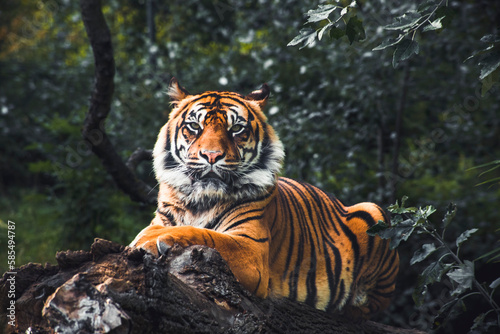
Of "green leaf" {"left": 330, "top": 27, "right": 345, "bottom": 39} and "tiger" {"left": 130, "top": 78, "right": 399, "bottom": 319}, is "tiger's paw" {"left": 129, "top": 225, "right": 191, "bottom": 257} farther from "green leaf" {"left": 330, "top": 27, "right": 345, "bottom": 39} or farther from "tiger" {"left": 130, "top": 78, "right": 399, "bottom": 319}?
"green leaf" {"left": 330, "top": 27, "right": 345, "bottom": 39}

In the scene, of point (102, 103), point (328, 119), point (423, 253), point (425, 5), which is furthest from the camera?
point (328, 119)

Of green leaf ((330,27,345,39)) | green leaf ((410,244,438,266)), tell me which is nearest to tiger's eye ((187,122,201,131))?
green leaf ((330,27,345,39))

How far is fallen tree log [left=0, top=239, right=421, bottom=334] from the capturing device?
1521 millimetres

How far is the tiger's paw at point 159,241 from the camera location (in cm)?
199

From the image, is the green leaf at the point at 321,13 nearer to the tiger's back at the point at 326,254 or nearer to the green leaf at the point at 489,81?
the green leaf at the point at 489,81

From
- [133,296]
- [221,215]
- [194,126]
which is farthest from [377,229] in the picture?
[133,296]

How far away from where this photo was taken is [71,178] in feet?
17.7

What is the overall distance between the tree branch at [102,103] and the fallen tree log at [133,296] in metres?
1.70

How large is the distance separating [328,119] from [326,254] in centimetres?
318

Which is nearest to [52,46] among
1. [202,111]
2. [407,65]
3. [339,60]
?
[339,60]

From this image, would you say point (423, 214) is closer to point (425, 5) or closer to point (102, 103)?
point (425, 5)

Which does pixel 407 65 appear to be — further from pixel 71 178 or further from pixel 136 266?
pixel 136 266

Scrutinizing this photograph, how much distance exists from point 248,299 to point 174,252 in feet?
1.24

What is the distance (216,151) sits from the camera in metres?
2.34
